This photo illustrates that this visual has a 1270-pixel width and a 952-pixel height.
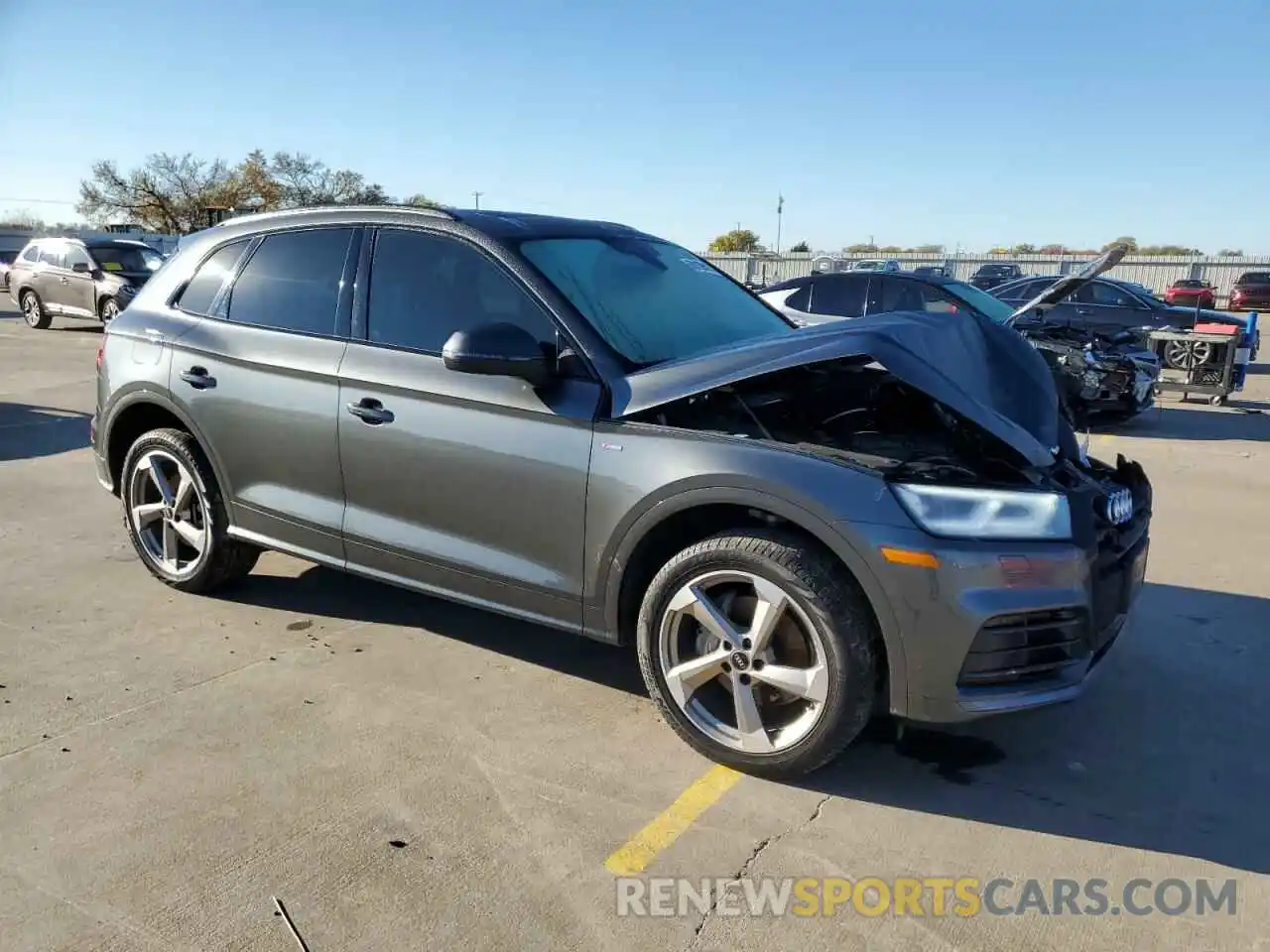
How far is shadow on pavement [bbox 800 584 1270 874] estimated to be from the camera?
→ 3.02 meters

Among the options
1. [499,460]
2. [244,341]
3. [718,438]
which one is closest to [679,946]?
[718,438]

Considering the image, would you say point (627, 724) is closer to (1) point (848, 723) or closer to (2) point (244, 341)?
(1) point (848, 723)

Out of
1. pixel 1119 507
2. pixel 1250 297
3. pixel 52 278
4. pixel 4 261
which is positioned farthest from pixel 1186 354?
pixel 4 261

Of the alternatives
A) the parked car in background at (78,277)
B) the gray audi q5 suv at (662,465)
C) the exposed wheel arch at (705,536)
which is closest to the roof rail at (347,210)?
the gray audi q5 suv at (662,465)

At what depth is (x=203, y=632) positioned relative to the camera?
14.5 ft

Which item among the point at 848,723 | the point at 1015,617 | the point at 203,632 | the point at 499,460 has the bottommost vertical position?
the point at 203,632

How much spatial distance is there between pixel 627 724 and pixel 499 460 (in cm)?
107

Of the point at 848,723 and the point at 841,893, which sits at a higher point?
the point at 848,723

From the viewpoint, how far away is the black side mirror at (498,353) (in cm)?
338

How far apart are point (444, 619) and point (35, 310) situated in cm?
1808

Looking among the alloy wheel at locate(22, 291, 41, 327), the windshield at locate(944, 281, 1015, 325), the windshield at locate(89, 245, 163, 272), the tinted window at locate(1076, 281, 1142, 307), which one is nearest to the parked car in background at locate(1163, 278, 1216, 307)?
the tinted window at locate(1076, 281, 1142, 307)

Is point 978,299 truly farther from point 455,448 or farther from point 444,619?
point 455,448

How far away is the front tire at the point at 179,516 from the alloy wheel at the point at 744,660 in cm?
243

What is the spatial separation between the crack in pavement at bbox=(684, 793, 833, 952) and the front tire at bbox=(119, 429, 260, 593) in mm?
2948
